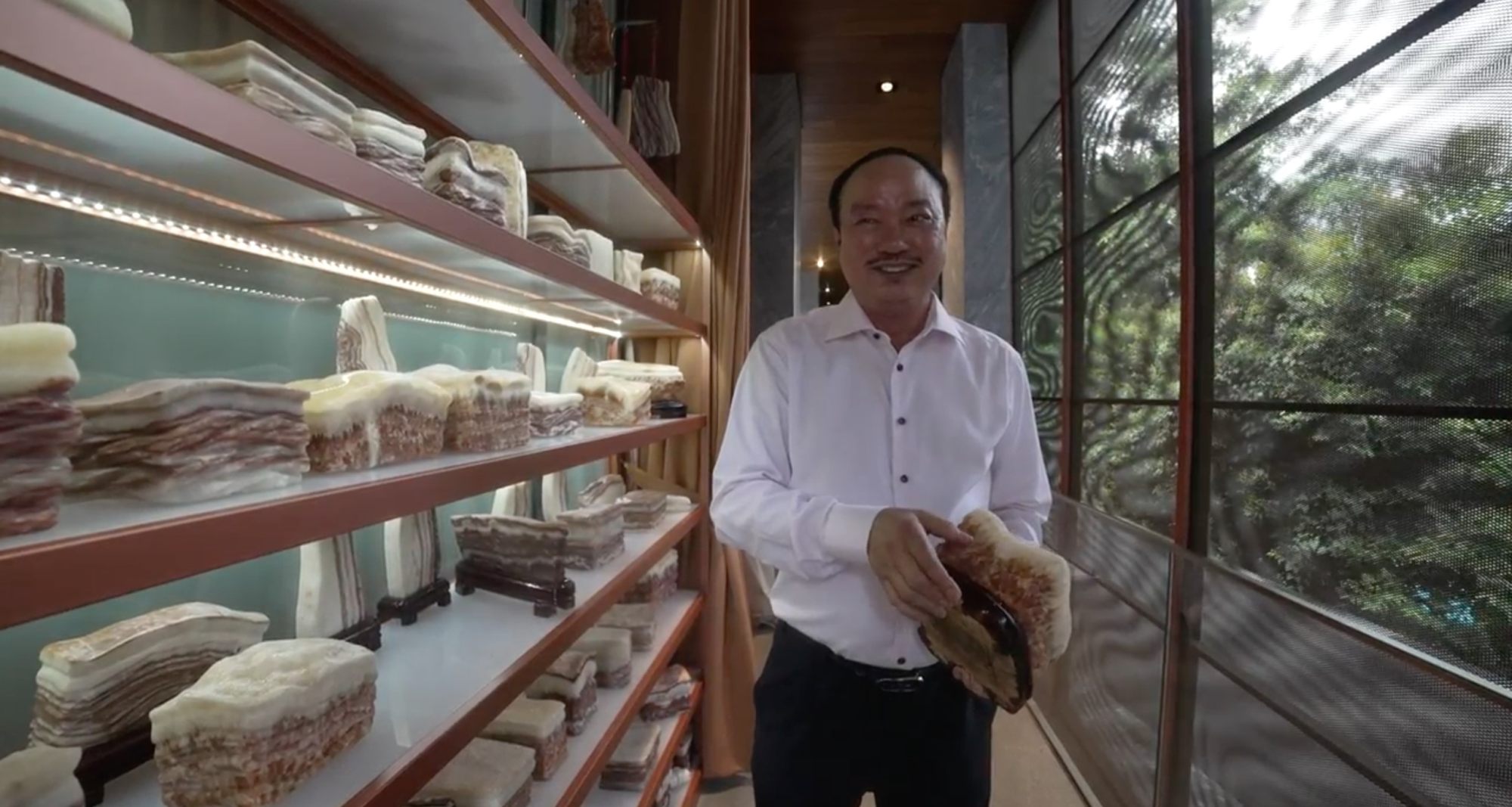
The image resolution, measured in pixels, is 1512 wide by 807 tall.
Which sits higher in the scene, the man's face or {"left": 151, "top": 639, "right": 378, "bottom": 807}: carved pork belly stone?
the man's face

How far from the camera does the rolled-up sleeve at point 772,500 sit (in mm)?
1312

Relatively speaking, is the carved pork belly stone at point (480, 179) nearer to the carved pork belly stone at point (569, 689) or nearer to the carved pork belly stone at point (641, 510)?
the carved pork belly stone at point (569, 689)

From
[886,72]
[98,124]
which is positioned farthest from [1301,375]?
[886,72]

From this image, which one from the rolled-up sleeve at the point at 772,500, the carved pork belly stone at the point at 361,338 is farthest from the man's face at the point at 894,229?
the carved pork belly stone at the point at 361,338

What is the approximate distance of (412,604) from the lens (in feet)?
5.28

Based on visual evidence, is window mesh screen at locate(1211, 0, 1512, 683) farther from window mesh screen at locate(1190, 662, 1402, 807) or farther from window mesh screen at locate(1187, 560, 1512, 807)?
window mesh screen at locate(1190, 662, 1402, 807)

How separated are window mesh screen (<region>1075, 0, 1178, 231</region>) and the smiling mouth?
1866mm

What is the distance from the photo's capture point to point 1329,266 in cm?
188

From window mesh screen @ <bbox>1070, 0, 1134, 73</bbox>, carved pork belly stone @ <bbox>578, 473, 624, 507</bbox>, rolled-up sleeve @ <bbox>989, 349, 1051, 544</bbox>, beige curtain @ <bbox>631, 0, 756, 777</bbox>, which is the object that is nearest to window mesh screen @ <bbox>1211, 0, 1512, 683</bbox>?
rolled-up sleeve @ <bbox>989, 349, 1051, 544</bbox>

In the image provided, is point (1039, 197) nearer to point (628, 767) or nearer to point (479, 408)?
point (628, 767)

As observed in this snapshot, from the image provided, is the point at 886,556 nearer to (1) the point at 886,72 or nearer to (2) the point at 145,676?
(2) the point at 145,676

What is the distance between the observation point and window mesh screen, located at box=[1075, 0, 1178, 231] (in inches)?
111

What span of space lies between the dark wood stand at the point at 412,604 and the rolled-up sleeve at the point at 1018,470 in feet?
4.22

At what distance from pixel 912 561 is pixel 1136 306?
2.47 meters
